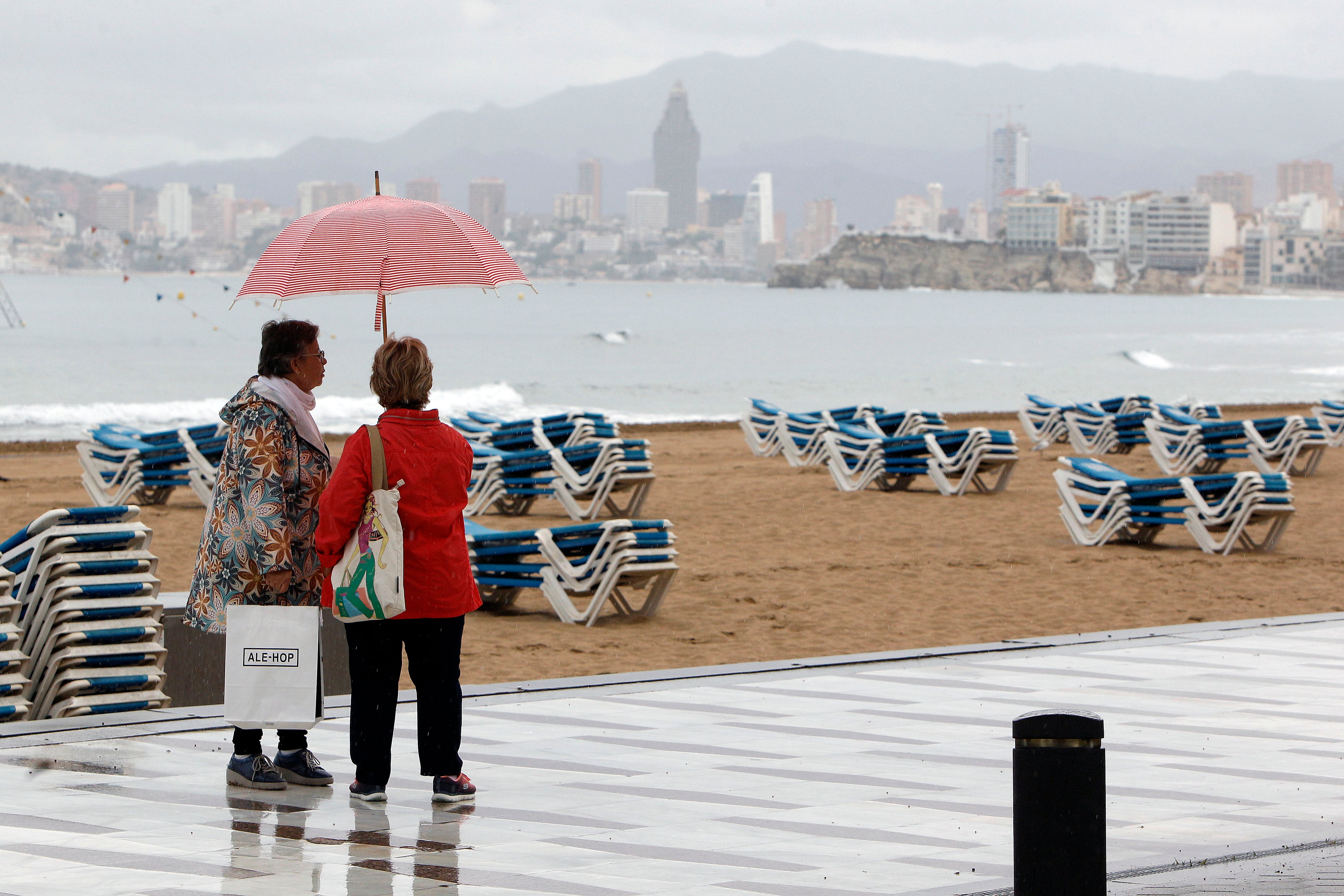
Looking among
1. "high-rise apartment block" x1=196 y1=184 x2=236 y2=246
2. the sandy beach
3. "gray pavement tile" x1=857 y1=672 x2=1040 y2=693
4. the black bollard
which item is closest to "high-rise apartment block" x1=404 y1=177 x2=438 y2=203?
"high-rise apartment block" x1=196 y1=184 x2=236 y2=246

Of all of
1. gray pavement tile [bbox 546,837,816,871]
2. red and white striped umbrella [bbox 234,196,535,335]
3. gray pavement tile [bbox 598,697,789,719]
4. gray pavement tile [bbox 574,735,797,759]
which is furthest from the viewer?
gray pavement tile [bbox 598,697,789,719]

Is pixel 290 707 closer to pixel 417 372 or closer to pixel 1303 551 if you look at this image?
pixel 417 372

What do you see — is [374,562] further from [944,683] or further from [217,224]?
[217,224]

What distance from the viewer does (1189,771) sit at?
19.7ft

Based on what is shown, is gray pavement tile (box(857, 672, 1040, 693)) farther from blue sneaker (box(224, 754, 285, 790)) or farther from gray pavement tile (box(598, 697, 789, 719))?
blue sneaker (box(224, 754, 285, 790))

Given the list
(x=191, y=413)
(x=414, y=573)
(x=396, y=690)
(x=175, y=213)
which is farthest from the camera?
(x=175, y=213)

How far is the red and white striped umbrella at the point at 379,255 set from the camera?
228 inches

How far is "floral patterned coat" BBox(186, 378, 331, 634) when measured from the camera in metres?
5.50

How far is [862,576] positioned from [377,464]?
25.8ft

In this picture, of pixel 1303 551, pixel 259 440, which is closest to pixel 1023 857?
pixel 259 440

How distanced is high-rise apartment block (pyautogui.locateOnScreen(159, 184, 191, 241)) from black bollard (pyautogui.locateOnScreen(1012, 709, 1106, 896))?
527 ft

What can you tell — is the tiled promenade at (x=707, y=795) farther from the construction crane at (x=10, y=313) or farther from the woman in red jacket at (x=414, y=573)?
the construction crane at (x=10, y=313)

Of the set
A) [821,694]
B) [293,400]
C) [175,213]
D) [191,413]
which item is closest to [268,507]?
[293,400]

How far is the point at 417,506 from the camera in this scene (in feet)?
17.4
